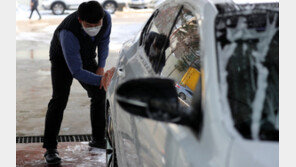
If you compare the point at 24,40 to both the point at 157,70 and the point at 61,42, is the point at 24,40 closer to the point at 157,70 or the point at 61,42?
the point at 61,42

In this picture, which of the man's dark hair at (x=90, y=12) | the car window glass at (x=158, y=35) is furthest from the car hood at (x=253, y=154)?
the man's dark hair at (x=90, y=12)

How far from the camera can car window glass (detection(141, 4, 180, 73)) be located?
11.5 feet

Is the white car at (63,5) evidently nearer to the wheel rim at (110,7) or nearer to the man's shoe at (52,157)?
the wheel rim at (110,7)

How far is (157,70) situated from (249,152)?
1337 mm

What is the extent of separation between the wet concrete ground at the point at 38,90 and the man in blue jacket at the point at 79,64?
454mm

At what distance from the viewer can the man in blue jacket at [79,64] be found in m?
4.91

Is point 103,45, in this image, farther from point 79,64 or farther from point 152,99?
point 152,99

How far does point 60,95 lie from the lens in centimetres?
537

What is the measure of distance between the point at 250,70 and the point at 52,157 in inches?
131

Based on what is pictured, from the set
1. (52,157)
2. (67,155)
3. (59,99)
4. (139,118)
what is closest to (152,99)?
(139,118)

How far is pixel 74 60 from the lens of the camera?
4.91 metres

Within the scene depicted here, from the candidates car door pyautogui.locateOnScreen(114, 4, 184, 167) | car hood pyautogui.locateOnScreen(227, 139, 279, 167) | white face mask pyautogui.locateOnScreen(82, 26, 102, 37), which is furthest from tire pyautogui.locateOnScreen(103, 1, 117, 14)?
car hood pyautogui.locateOnScreen(227, 139, 279, 167)

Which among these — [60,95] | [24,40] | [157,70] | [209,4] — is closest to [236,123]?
[209,4]

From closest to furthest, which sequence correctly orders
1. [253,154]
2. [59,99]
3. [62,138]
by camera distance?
1. [253,154]
2. [59,99]
3. [62,138]
